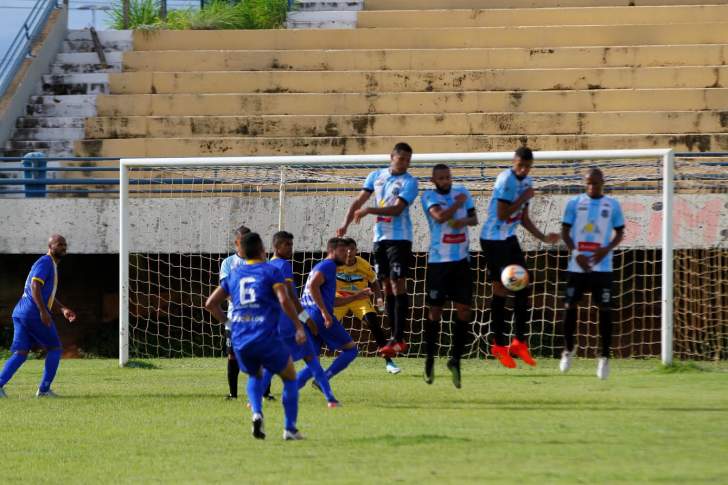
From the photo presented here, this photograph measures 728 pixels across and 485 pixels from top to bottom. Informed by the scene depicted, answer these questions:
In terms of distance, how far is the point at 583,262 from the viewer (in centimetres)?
1154

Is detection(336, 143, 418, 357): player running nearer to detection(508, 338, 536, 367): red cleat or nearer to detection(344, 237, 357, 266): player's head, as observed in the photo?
detection(344, 237, 357, 266): player's head

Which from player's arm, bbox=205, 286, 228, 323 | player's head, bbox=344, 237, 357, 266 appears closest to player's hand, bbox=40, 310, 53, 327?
player's head, bbox=344, 237, 357, 266

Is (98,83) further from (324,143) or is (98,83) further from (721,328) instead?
(721,328)

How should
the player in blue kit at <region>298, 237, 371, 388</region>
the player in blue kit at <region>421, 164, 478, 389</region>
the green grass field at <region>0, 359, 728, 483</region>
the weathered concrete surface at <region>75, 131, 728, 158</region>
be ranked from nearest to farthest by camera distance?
the green grass field at <region>0, 359, 728, 483</region> < the player in blue kit at <region>298, 237, 371, 388</region> < the player in blue kit at <region>421, 164, 478, 389</region> < the weathered concrete surface at <region>75, 131, 728, 158</region>

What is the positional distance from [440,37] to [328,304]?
43.0ft

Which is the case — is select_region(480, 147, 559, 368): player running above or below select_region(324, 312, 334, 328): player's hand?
above

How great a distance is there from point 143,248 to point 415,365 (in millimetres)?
5161

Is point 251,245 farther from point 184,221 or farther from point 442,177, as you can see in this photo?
point 184,221

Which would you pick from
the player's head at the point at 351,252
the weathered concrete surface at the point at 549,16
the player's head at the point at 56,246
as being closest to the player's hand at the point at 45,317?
the player's head at the point at 56,246

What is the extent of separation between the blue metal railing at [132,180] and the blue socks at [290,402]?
779 cm

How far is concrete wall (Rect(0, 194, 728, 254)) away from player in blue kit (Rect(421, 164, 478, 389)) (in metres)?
6.14

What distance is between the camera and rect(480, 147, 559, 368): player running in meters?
11.5

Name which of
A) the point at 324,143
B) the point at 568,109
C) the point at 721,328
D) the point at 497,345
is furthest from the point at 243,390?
the point at 568,109

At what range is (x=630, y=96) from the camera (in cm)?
2136
